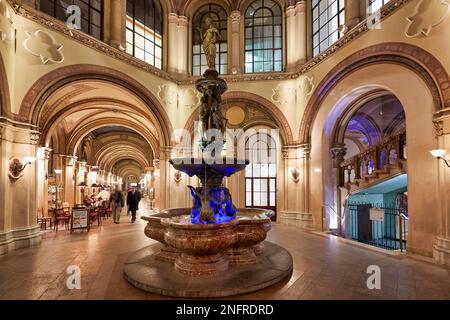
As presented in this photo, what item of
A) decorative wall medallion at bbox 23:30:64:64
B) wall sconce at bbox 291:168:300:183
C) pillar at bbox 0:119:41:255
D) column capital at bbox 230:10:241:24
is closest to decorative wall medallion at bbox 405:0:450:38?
wall sconce at bbox 291:168:300:183

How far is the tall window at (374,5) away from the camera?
25.4 ft

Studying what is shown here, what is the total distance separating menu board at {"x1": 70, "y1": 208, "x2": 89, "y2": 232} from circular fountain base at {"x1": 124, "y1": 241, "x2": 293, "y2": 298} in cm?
485

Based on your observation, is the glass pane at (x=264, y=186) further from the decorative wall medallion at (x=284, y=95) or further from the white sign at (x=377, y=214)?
the white sign at (x=377, y=214)

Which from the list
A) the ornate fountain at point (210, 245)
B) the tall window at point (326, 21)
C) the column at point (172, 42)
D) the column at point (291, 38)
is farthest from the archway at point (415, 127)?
the column at point (172, 42)

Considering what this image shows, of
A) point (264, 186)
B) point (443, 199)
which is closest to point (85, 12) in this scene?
point (264, 186)

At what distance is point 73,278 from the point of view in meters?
4.58

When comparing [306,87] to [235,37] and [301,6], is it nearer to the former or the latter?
[301,6]

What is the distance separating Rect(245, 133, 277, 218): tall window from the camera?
41.8ft

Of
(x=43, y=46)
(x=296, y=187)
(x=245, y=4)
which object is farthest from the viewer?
(x=245, y=4)

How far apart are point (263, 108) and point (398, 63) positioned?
5403mm

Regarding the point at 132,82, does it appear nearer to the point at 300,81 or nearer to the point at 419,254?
the point at 300,81

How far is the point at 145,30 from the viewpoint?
1158 centimetres

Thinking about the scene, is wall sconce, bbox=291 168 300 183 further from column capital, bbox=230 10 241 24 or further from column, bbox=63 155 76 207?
column, bbox=63 155 76 207
